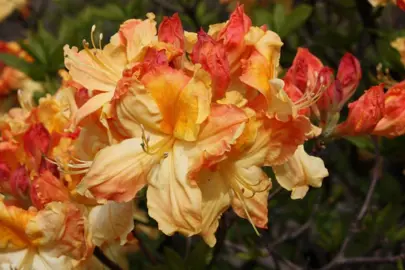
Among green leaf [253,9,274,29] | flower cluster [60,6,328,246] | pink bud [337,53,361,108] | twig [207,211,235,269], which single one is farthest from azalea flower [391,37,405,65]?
flower cluster [60,6,328,246]

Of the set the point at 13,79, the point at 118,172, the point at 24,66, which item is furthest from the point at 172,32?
the point at 13,79

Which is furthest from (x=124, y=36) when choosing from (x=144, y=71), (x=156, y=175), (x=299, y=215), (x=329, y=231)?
(x=329, y=231)

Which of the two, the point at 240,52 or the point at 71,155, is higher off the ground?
the point at 240,52

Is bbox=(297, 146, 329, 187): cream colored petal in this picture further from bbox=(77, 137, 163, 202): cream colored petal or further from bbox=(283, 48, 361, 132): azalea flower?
bbox=(77, 137, 163, 202): cream colored petal

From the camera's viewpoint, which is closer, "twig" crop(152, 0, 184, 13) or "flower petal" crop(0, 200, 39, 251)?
"flower petal" crop(0, 200, 39, 251)

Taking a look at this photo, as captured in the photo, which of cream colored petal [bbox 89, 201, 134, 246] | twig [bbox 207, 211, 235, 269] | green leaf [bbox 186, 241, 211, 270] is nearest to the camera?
cream colored petal [bbox 89, 201, 134, 246]

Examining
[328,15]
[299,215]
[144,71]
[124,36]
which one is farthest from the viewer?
[328,15]

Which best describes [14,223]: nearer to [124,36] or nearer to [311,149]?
[124,36]
